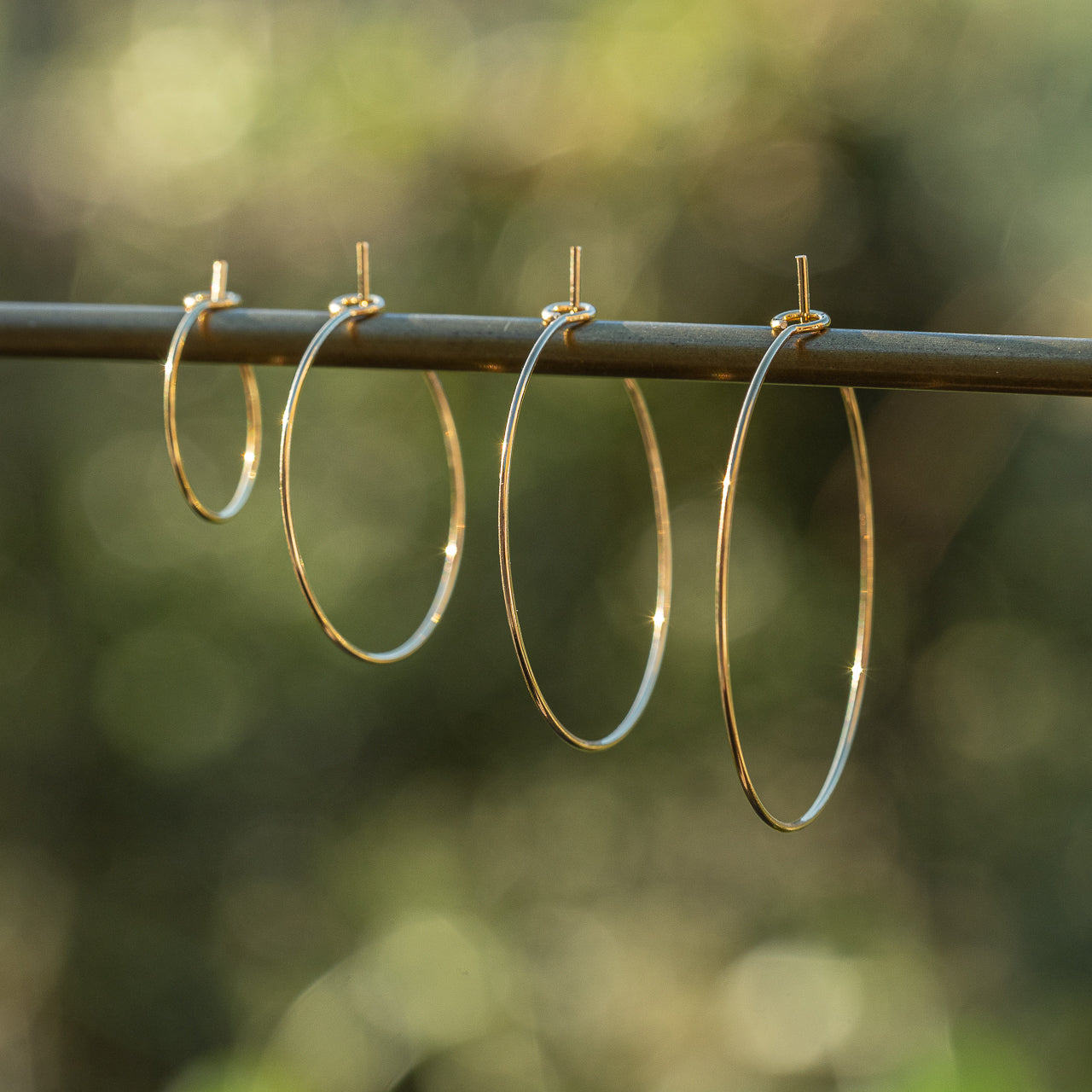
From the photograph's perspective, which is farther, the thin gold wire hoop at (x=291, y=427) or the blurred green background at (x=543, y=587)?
the blurred green background at (x=543, y=587)

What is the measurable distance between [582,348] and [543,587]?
0.85 m

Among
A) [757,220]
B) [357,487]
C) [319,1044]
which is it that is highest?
[757,220]

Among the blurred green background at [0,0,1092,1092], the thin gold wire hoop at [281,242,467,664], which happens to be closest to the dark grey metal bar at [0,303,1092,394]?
the thin gold wire hoop at [281,242,467,664]

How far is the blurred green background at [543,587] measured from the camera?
3.36 feet

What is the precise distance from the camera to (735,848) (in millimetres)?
1160

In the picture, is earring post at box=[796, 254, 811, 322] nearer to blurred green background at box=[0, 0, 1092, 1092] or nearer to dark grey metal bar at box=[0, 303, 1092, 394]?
dark grey metal bar at box=[0, 303, 1092, 394]

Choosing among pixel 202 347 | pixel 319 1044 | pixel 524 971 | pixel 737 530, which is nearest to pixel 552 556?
pixel 737 530

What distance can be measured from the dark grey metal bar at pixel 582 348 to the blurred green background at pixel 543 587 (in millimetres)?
774

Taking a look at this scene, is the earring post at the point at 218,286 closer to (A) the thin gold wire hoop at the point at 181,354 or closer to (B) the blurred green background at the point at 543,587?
(A) the thin gold wire hoop at the point at 181,354

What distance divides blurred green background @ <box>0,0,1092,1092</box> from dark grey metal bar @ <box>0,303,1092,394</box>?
0.77 meters

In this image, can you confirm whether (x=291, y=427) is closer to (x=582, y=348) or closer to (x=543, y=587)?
(x=582, y=348)

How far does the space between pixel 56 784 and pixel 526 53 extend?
3.28 ft

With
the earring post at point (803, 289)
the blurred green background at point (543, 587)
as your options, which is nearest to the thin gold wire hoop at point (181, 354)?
the earring post at point (803, 289)

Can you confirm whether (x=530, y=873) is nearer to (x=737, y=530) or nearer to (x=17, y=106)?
(x=737, y=530)
